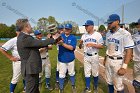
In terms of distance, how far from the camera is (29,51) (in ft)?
16.0

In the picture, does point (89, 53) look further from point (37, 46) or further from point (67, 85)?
point (37, 46)

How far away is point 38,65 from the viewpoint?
505cm

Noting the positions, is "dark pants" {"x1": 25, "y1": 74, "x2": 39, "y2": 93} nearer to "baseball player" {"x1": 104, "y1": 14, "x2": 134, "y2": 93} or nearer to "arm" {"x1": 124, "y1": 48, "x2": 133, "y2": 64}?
"baseball player" {"x1": 104, "y1": 14, "x2": 134, "y2": 93}

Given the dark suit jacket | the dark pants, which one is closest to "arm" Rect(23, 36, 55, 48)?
the dark suit jacket

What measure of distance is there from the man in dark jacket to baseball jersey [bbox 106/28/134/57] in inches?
60.4

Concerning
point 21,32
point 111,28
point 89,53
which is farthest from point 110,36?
point 21,32

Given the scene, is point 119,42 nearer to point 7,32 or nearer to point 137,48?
point 137,48

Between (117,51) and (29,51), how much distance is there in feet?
7.33

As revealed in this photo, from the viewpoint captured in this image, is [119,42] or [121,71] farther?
[119,42]

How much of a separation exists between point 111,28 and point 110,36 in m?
0.28

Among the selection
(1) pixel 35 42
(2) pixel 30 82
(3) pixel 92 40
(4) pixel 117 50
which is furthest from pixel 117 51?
(2) pixel 30 82

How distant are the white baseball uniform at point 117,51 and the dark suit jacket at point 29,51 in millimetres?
1724

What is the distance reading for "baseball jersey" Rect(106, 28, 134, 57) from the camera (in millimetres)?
5204

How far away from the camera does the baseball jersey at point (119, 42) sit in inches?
205
